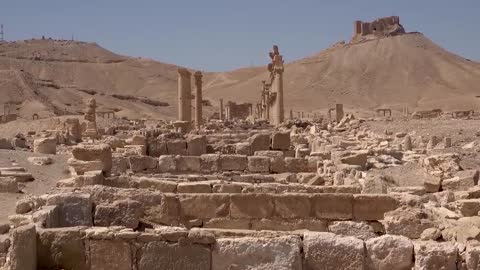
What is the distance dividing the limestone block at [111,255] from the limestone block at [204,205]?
10.7 feet

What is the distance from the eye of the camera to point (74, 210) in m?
6.26

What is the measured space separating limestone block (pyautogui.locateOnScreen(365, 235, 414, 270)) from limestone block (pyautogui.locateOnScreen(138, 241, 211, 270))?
1.36 m

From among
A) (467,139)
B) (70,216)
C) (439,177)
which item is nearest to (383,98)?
(467,139)

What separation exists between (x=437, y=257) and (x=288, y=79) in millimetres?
113237

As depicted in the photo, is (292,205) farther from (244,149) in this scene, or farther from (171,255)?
(244,149)

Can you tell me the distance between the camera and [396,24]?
132875 millimetres

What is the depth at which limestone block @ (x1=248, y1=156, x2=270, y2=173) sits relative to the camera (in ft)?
46.3

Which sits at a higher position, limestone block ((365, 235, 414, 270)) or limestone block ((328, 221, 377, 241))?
limestone block ((365, 235, 414, 270))

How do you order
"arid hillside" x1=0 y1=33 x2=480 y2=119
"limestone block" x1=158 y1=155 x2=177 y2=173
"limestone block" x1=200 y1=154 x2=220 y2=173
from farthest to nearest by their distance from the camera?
"arid hillside" x1=0 y1=33 x2=480 y2=119 < "limestone block" x1=200 y1=154 x2=220 y2=173 < "limestone block" x1=158 y1=155 x2=177 y2=173

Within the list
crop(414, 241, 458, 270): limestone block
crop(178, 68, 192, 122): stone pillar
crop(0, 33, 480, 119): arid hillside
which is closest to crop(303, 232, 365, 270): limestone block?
crop(414, 241, 458, 270): limestone block

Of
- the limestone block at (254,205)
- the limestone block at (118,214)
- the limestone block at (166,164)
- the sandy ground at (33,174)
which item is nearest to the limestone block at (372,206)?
the limestone block at (254,205)

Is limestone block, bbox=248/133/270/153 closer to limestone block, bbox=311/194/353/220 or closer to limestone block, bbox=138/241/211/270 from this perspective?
limestone block, bbox=311/194/353/220

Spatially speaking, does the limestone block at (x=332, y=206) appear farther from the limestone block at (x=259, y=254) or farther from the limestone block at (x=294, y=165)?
the limestone block at (x=294, y=165)

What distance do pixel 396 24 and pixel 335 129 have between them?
328ft
